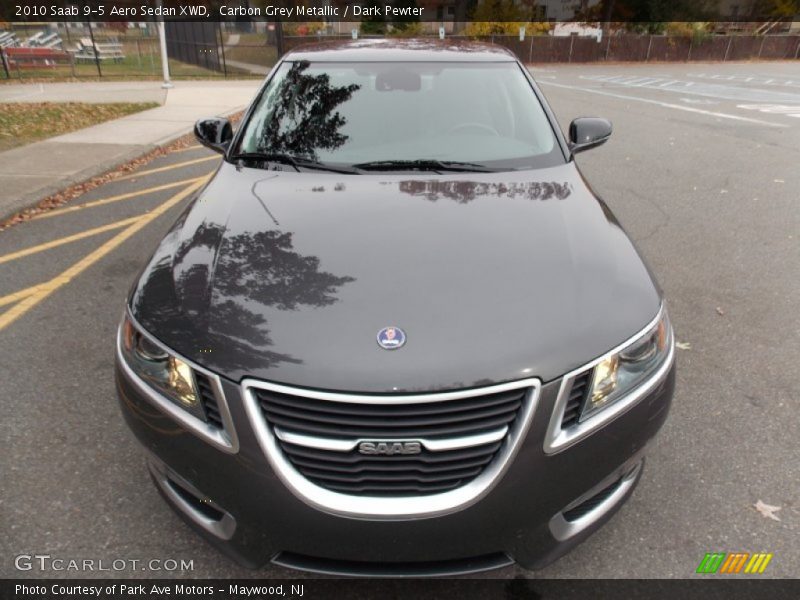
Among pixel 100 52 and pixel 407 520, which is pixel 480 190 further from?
pixel 100 52

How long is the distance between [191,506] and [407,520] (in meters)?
0.73

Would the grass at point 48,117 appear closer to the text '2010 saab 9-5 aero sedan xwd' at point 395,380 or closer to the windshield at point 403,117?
the windshield at point 403,117

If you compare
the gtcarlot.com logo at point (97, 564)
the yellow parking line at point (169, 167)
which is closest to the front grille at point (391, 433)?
the gtcarlot.com logo at point (97, 564)

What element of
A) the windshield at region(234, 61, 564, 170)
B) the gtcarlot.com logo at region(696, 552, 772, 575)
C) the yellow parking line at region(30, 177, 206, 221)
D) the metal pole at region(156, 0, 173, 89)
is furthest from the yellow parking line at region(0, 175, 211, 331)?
the metal pole at region(156, 0, 173, 89)

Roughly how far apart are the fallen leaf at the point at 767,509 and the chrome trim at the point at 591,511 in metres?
0.78

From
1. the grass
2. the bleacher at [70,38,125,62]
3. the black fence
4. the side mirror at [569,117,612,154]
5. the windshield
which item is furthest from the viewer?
the black fence

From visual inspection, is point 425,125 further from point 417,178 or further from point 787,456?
point 787,456

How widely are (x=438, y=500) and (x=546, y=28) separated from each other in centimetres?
3752

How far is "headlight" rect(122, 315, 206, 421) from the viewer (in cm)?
173

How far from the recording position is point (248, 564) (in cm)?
176

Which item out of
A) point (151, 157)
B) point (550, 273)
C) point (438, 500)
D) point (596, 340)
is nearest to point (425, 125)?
point (550, 273)

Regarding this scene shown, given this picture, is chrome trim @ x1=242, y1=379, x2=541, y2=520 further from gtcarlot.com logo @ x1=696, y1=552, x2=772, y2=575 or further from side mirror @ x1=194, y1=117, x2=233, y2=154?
side mirror @ x1=194, y1=117, x2=233, y2=154

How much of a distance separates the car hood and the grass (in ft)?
25.5

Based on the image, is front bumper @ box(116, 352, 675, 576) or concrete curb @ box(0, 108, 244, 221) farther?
concrete curb @ box(0, 108, 244, 221)
